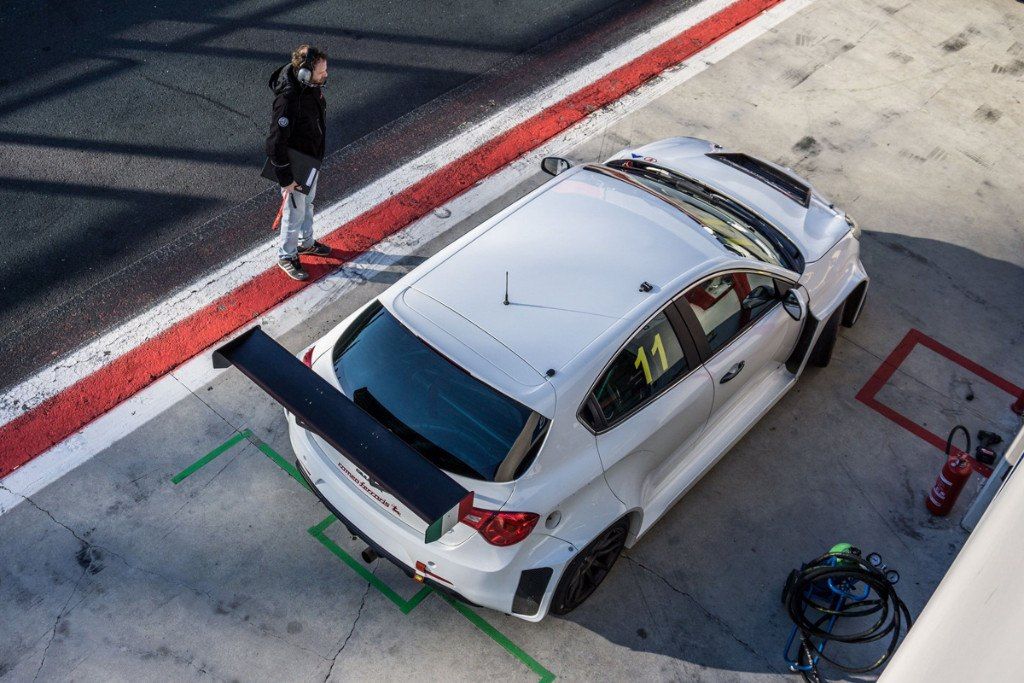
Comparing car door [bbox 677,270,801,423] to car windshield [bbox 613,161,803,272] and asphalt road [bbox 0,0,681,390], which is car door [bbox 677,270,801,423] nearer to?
car windshield [bbox 613,161,803,272]

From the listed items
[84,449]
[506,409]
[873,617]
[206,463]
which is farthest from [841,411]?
[84,449]

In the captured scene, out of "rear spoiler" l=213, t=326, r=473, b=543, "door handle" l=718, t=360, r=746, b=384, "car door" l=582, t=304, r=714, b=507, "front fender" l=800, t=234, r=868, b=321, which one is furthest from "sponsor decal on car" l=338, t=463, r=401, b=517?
"front fender" l=800, t=234, r=868, b=321

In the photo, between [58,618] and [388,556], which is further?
[58,618]

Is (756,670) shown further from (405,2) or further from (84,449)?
(405,2)

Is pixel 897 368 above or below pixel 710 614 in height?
above

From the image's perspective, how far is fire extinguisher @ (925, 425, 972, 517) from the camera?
5.87m

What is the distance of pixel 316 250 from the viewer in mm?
7664

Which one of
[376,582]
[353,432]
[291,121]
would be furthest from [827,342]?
[291,121]

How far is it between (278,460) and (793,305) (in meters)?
3.40

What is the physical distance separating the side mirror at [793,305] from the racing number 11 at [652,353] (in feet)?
3.49

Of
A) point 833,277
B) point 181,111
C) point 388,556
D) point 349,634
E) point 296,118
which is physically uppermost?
point 296,118

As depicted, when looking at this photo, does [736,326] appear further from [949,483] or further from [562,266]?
[949,483]

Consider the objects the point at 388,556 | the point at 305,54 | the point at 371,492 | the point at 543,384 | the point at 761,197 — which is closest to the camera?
the point at 543,384

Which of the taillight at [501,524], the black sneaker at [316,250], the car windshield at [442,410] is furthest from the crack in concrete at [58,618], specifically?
the black sneaker at [316,250]
